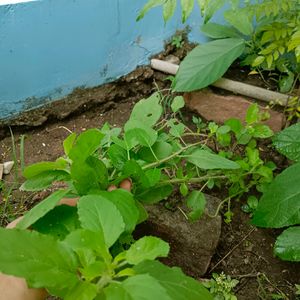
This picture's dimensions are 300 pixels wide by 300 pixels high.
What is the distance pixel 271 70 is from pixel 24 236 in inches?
53.8

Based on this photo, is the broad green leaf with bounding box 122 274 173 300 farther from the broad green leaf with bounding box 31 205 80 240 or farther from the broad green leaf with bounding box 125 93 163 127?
the broad green leaf with bounding box 125 93 163 127

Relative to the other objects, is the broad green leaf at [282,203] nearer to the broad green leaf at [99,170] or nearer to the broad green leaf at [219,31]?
the broad green leaf at [99,170]

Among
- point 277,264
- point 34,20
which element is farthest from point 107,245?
point 34,20

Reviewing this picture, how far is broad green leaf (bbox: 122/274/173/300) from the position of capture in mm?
513

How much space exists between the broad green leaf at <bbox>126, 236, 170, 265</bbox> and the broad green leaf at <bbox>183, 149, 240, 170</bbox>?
13.0 inches

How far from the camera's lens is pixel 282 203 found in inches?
42.9

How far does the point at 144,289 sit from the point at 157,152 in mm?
436

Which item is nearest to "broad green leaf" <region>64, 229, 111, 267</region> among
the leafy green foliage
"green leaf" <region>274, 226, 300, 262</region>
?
"green leaf" <region>274, 226, 300, 262</region>

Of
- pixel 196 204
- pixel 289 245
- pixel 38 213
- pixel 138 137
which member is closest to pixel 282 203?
pixel 289 245

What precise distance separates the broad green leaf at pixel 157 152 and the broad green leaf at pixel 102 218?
0.96 ft

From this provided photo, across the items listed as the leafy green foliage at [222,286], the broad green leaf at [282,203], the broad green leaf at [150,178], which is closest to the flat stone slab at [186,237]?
the leafy green foliage at [222,286]

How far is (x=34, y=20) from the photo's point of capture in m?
1.46

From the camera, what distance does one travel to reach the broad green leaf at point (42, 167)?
764mm

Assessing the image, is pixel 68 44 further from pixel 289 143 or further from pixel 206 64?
pixel 289 143
